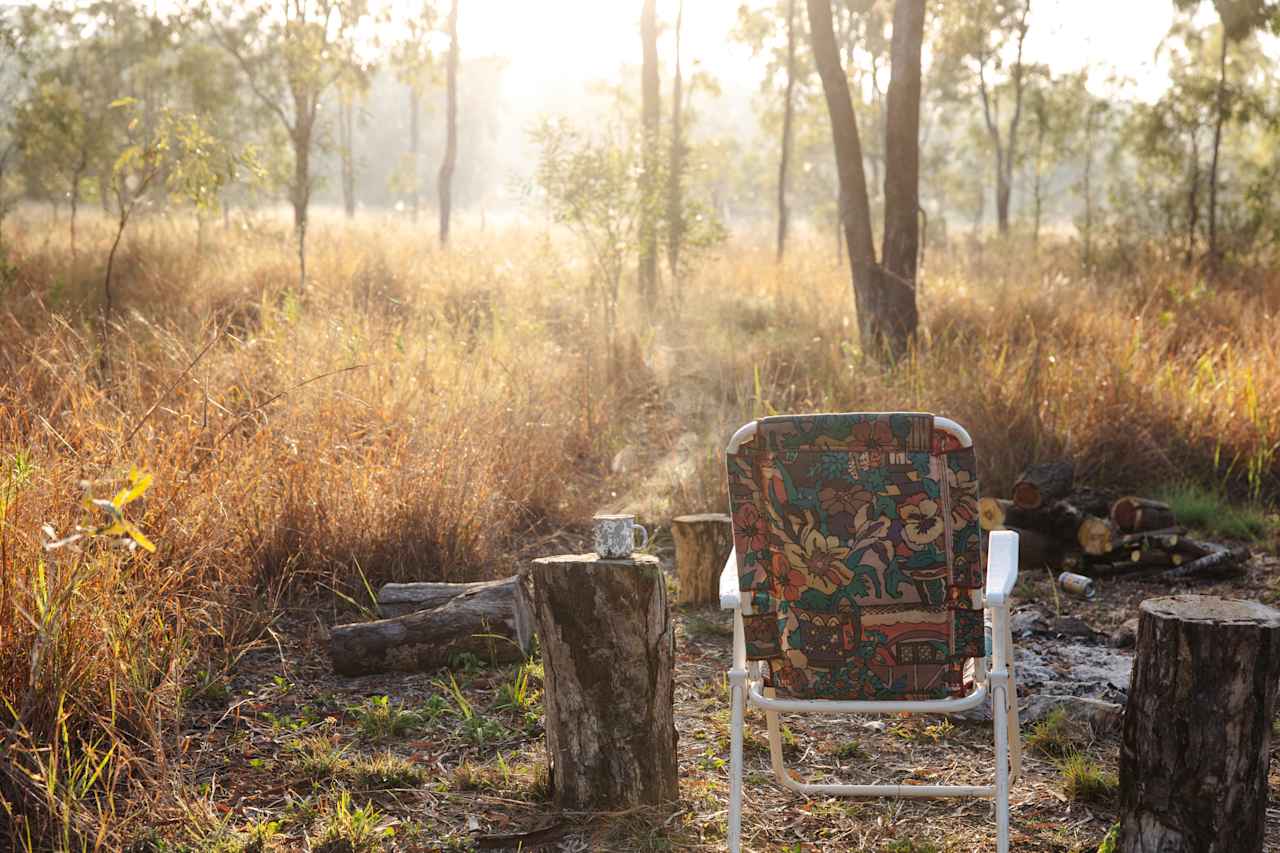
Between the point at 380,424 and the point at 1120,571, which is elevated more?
the point at 380,424

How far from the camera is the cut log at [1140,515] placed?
572 cm

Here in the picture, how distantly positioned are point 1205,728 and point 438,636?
261 cm

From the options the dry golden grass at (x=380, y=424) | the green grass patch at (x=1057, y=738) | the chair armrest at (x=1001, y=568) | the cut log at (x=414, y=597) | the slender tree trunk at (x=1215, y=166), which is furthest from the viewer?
the slender tree trunk at (x=1215, y=166)

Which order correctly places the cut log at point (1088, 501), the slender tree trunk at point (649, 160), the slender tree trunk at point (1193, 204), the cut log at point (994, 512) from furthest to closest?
the slender tree trunk at point (1193, 204), the slender tree trunk at point (649, 160), the cut log at point (1088, 501), the cut log at point (994, 512)

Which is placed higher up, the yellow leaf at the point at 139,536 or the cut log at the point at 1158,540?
the yellow leaf at the point at 139,536

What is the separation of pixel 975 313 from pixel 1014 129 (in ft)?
50.5

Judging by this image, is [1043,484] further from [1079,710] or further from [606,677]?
[606,677]

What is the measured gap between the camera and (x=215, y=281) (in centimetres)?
1073

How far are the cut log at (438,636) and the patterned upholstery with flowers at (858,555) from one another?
5.74 feet

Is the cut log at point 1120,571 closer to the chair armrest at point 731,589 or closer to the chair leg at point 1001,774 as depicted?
the chair leg at point 1001,774

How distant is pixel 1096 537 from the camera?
5.62 meters

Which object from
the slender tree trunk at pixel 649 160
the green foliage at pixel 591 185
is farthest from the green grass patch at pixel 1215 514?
the slender tree trunk at pixel 649 160

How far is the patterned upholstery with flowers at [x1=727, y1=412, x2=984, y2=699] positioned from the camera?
260 centimetres

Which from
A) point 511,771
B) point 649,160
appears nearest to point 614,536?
point 511,771
